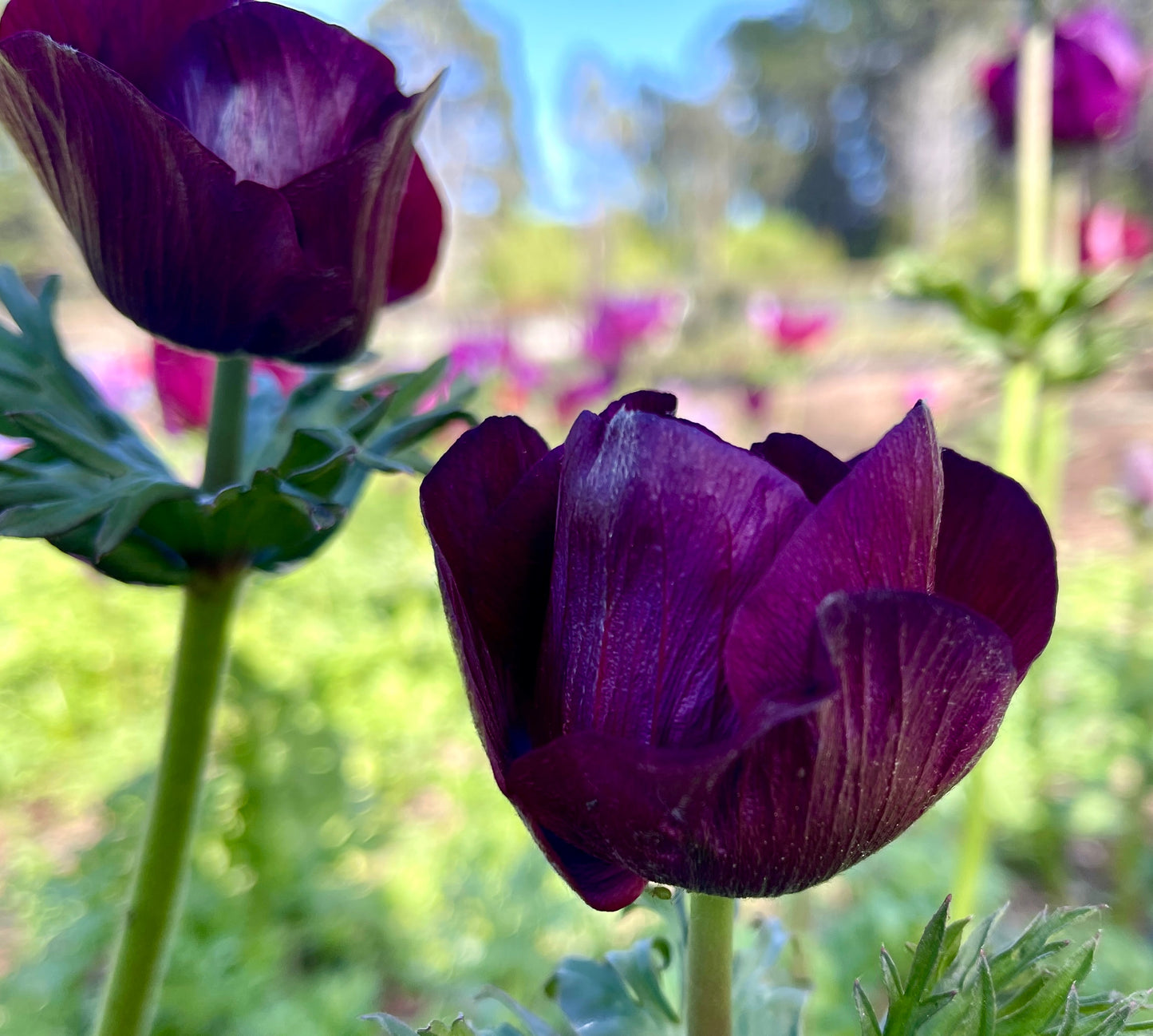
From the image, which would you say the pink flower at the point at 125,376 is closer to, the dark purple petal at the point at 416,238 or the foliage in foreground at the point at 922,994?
the dark purple petal at the point at 416,238

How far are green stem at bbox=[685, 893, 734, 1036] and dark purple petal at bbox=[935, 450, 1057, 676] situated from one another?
12 centimetres

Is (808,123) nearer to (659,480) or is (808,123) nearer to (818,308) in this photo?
(818,308)

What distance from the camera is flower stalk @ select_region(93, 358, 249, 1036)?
0.43m

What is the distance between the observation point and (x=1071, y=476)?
4.98 m

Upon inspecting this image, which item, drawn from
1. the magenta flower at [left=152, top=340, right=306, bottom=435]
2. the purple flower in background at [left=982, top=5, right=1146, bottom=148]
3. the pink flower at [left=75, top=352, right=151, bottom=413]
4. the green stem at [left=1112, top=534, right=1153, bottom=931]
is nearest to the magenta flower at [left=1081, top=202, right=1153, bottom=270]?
the purple flower in background at [left=982, top=5, right=1146, bottom=148]

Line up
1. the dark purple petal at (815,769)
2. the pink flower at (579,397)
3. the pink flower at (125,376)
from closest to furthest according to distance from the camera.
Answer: the dark purple petal at (815,769) < the pink flower at (125,376) < the pink flower at (579,397)

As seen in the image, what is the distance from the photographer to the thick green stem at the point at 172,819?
0.43 metres

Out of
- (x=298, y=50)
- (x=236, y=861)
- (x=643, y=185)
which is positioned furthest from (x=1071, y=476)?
(x=643, y=185)

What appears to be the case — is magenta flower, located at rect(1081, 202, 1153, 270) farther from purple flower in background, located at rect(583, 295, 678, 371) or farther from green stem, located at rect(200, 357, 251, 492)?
purple flower in background, located at rect(583, 295, 678, 371)

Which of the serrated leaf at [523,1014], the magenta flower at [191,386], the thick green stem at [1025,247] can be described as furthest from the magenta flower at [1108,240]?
the serrated leaf at [523,1014]

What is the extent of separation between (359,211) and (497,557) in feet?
Result: 0.57

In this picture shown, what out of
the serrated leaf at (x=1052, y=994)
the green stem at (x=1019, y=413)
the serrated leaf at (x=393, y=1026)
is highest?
the green stem at (x=1019, y=413)

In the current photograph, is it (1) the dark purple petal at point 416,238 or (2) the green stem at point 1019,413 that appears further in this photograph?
(2) the green stem at point 1019,413

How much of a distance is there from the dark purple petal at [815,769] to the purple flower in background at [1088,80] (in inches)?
46.0
